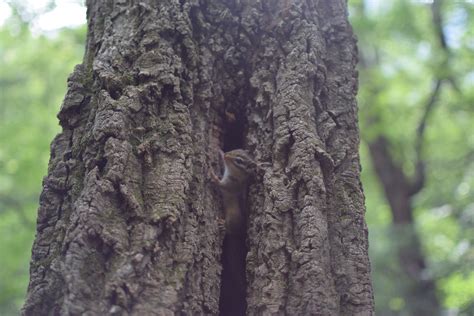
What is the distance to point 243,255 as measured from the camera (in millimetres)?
3500

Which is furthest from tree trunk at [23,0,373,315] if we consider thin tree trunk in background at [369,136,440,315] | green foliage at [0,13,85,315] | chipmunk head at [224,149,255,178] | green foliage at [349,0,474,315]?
thin tree trunk in background at [369,136,440,315]

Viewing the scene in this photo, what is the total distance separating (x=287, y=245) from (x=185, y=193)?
0.62 meters

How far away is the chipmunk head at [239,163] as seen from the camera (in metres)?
3.61

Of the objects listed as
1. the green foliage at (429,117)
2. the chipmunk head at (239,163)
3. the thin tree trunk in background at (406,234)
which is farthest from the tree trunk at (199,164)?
the thin tree trunk in background at (406,234)

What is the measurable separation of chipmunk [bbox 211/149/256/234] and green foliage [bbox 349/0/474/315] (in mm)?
4359

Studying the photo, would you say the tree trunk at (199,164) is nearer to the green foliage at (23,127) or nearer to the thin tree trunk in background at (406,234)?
the green foliage at (23,127)

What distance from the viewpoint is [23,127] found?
10.5 m

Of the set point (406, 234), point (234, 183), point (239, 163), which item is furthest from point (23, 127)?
point (239, 163)

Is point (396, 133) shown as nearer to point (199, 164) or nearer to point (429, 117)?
point (429, 117)

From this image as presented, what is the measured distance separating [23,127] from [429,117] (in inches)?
332

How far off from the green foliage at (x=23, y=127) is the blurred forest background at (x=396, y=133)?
2cm

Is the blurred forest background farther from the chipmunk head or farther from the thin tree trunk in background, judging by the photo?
the chipmunk head

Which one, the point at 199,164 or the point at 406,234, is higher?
the point at 406,234

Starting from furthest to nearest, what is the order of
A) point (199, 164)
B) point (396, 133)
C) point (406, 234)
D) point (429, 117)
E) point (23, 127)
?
1. point (396, 133)
2. point (429, 117)
3. point (23, 127)
4. point (406, 234)
5. point (199, 164)
